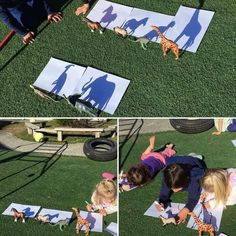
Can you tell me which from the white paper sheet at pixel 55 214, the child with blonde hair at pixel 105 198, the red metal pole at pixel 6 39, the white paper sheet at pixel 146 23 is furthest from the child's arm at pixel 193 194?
the red metal pole at pixel 6 39

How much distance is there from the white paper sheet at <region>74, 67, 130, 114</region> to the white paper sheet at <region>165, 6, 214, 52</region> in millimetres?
537

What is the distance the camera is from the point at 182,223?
127 inches

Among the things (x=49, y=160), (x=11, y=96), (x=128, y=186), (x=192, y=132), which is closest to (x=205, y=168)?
(x=192, y=132)

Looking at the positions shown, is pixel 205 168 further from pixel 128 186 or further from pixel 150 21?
pixel 150 21

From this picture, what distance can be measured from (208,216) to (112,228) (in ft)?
2.01

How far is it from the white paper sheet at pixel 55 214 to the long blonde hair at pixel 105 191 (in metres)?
0.22

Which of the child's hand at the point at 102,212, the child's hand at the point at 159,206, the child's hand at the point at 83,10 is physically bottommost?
the child's hand at the point at 102,212

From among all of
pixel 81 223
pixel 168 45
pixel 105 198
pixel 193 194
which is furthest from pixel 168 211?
pixel 168 45

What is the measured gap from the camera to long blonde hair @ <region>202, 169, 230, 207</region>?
3.22 metres

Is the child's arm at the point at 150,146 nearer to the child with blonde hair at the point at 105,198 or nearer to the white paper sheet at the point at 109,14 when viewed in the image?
the child with blonde hair at the point at 105,198

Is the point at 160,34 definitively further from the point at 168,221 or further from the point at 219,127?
the point at 168,221

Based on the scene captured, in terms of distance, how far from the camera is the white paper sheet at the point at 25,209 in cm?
344

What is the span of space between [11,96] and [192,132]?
1.43 metres

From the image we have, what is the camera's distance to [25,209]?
3451 millimetres
